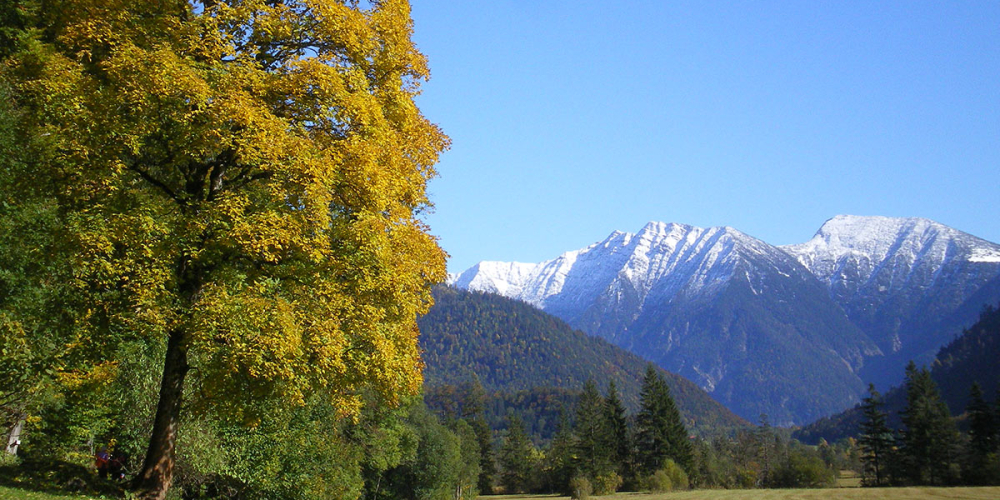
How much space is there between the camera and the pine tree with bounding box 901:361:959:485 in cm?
8325

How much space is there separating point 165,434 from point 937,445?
9345cm

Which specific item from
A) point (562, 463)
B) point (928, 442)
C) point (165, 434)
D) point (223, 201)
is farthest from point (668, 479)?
point (223, 201)

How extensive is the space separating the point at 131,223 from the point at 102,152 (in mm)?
1952

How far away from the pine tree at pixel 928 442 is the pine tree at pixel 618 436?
144ft

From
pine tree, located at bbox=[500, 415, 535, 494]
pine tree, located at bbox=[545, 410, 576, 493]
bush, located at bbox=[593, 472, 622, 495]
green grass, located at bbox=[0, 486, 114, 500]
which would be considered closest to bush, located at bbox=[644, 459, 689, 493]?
bush, located at bbox=[593, 472, 622, 495]

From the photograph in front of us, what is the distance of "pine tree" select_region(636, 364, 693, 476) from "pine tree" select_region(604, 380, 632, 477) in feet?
6.48

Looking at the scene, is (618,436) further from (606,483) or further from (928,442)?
(928,442)

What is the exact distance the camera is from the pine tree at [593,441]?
114 metres

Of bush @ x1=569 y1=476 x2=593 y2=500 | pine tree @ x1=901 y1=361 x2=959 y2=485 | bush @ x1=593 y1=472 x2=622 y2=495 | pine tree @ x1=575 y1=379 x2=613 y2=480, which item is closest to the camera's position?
pine tree @ x1=901 y1=361 x2=959 y2=485

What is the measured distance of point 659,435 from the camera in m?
116

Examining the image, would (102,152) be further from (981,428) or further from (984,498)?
(981,428)

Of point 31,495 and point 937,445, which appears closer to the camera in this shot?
point 31,495

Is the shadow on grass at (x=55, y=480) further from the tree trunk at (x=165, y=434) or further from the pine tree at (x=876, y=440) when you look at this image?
the pine tree at (x=876, y=440)

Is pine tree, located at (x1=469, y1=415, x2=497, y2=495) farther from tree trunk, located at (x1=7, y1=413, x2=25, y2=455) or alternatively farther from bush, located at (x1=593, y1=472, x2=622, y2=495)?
tree trunk, located at (x1=7, y1=413, x2=25, y2=455)
